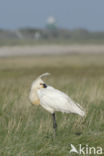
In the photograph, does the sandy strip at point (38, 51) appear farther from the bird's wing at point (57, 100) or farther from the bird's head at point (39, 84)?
the bird's wing at point (57, 100)

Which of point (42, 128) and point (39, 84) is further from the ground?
point (39, 84)

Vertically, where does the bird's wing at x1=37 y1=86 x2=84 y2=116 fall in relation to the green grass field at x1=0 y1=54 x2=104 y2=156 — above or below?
above

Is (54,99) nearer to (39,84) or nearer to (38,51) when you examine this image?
(39,84)

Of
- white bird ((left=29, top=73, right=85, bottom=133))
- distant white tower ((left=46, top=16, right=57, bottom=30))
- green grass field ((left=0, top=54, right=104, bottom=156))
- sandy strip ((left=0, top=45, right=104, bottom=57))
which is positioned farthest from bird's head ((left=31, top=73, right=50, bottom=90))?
distant white tower ((left=46, top=16, right=57, bottom=30))

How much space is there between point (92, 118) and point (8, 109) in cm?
199

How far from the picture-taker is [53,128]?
26.8 feet

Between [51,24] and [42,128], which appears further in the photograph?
[51,24]

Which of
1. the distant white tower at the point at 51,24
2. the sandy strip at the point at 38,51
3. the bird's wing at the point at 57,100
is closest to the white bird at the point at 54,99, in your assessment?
the bird's wing at the point at 57,100

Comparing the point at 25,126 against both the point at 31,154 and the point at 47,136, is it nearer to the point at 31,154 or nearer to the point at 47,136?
the point at 47,136

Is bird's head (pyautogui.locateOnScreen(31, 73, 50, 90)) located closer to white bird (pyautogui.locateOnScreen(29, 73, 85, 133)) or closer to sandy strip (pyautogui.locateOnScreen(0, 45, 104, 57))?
white bird (pyautogui.locateOnScreen(29, 73, 85, 133))

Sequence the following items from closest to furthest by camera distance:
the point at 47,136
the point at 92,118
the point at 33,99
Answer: the point at 47,136 → the point at 33,99 → the point at 92,118

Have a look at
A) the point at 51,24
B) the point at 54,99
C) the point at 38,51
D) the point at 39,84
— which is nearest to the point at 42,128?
the point at 54,99

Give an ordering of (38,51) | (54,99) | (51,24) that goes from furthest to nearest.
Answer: (51,24) < (38,51) < (54,99)

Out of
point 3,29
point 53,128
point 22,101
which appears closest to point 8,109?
point 22,101
